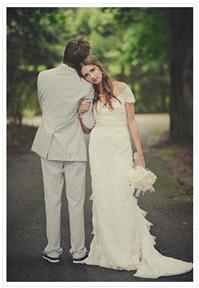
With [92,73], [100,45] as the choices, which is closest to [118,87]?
[92,73]

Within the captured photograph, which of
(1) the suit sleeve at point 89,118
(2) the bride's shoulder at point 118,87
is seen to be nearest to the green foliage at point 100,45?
(2) the bride's shoulder at point 118,87

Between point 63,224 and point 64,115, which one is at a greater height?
point 64,115

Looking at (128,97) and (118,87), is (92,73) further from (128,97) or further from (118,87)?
(128,97)

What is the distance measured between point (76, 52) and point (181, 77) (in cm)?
226

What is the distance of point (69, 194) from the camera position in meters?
4.20

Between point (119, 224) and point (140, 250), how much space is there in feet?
0.91

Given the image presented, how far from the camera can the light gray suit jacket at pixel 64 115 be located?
13.5 feet

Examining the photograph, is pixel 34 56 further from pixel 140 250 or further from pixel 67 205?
pixel 140 250

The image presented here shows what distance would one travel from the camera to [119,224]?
4.19m

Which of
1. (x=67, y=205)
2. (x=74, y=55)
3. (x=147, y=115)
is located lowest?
(x=67, y=205)

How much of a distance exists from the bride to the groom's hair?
0.16 ft
